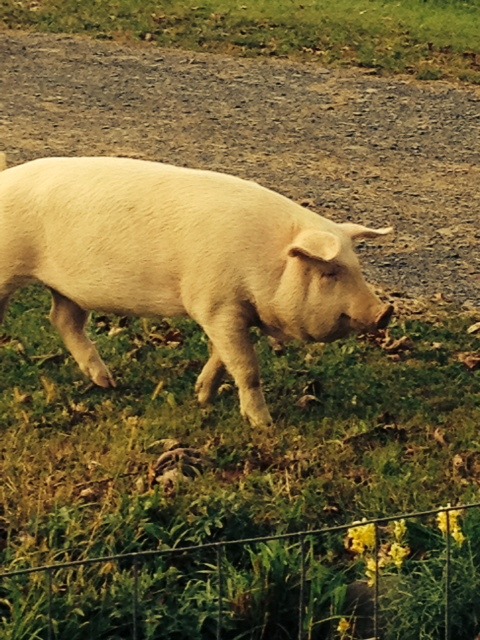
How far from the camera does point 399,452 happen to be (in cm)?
671

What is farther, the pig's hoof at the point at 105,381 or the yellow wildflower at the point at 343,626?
the pig's hoof at the point at 105,381

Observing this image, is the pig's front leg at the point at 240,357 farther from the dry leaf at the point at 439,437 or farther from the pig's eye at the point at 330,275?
the dry leaf at the point at 439,437

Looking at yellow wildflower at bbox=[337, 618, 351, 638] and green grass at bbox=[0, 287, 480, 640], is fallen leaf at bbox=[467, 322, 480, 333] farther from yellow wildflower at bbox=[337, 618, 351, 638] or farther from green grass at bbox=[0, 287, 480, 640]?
yellow wildflower at bbox=[337, 618, 351, 638]

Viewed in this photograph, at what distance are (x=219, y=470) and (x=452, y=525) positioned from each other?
1.27m

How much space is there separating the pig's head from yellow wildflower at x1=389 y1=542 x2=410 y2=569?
1.27m

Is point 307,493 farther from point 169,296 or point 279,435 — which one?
point 169,296

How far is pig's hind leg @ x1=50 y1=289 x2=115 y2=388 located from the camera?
728cm

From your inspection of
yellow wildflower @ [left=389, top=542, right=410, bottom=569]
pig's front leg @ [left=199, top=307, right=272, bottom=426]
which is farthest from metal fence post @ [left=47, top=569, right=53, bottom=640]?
pig's front leg @ [left=199, top=307, right=272, bottom=426]

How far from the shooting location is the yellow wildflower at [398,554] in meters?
5.51

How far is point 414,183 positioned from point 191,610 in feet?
21.1

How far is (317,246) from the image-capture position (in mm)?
6445

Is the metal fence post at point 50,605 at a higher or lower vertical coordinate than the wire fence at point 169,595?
higher

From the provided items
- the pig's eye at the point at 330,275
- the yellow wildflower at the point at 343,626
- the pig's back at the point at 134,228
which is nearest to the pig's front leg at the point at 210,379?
the pig's back at the point at 134,228

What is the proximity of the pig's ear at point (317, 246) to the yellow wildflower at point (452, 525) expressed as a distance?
1.31 metres
